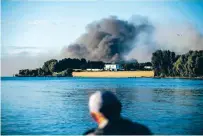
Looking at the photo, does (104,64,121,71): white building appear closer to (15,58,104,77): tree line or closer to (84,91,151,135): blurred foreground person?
(15,58,104,77): tree line

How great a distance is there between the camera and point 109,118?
1.04 m

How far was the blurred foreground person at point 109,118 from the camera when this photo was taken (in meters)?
1.01

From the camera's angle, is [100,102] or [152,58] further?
[152,58]

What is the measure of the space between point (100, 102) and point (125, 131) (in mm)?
120

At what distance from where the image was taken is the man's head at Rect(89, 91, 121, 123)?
3.30 ft

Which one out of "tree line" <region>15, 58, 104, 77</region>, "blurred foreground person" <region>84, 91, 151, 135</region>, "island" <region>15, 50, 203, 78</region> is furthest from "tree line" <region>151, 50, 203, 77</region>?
"blurred foreground person" <region>84, 91, 151, 135</region>

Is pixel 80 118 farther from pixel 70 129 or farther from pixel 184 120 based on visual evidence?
pixel 184 120

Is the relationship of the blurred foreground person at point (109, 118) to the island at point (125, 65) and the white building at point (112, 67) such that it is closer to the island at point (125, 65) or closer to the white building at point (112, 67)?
the island at point (125, 65)

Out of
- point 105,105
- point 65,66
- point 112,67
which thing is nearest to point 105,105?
point 105,105

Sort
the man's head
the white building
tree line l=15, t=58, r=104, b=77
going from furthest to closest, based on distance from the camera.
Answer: the white building
tree line l=15, t=58, r=104, b=77
the man's head

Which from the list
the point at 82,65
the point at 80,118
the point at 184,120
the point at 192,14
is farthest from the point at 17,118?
the point at 82,65

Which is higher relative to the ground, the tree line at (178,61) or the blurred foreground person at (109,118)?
the tree line at (178,61)

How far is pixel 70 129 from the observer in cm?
603

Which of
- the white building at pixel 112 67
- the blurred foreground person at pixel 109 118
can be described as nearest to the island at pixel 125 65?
the white building at pixel 112 67
